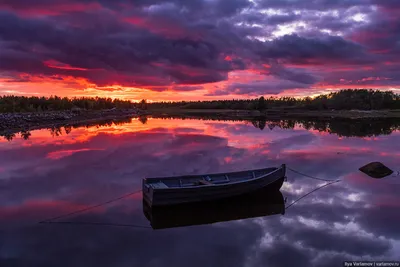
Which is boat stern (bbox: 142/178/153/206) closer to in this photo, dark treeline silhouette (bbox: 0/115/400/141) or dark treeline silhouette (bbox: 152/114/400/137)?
dark treeline silhouette (bbox: 0/115/400/141)

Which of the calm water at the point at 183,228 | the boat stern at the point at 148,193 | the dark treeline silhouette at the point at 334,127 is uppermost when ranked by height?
the dark treeline silhouette at the point at 334,127

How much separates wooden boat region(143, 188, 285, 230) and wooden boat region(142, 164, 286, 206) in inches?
18.0

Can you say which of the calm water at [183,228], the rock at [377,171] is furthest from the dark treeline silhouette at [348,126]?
the rock at [377,171]

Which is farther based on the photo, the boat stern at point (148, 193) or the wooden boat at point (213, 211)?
the boat stern at point (148, 193)

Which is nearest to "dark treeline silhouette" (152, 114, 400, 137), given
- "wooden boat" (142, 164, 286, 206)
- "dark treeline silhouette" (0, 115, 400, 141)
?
"dark treeline silhouette" (0, 115, 400, 141)

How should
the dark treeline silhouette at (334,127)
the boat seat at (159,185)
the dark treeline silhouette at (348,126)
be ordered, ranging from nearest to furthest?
the boat seat at (159,185), the dark treeline silhouette at (334,127), the dark treeline silhouette at (348,126)

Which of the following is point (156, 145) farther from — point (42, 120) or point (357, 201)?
point (42, 120)

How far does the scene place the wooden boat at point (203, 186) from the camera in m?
15.6

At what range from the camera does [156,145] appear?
38625mm

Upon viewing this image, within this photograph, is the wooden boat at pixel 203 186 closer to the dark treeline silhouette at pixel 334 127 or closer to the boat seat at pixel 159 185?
the boat seat at pixel 159 185

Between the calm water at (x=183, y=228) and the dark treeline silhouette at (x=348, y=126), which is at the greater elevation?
the dark treeline silhouette at (x=348, y=126)

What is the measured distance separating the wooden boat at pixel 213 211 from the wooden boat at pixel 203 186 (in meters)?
0.46

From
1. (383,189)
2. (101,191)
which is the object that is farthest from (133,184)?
(383,189)

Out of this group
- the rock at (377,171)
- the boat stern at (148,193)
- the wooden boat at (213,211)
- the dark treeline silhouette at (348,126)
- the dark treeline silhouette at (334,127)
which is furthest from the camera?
the dark treeline silhouette at (348,126)
